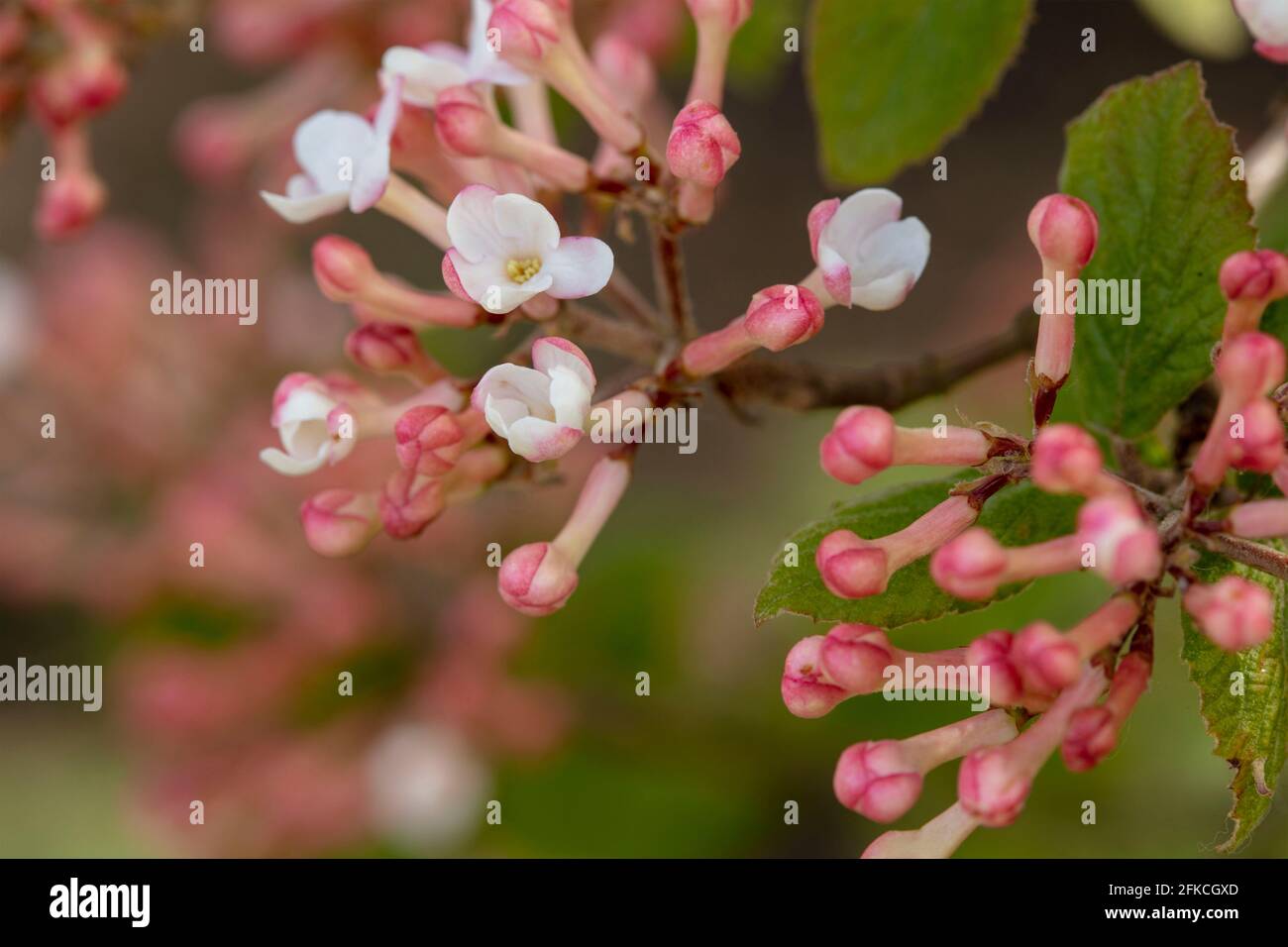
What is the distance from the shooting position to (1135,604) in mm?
854

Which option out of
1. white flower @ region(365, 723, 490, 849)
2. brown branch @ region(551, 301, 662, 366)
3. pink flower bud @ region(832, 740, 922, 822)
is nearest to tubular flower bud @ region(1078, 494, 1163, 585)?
pink flower bud @ region(832, 740, 922, 822)

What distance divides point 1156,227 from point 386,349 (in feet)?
2.04

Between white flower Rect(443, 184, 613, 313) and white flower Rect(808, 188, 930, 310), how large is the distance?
16 cm

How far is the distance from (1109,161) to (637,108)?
447 millimetres

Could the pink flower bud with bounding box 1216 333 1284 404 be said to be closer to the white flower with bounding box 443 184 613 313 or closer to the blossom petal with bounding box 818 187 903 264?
the blossom petal with bounding box 818 187 903 264

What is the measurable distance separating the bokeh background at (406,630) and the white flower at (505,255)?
1104 mm

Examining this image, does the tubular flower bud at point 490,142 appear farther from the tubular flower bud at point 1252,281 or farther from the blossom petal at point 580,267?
the tubular flower bud at point 1252,281

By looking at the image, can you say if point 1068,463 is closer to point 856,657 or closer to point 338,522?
point 856,657

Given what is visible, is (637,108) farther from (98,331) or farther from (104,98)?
(98,331)

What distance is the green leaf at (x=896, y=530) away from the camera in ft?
3.05

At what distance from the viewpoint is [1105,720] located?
33.7 inches

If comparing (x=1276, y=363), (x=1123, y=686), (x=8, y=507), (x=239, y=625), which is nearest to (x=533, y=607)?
(x=1123, y=686)

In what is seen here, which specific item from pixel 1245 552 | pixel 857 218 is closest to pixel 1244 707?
pixel 1245 552

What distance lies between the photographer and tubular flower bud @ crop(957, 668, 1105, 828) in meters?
0.84
